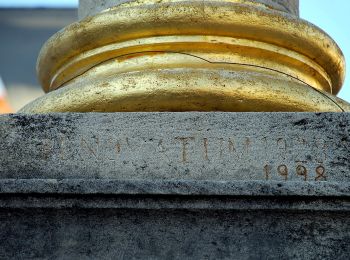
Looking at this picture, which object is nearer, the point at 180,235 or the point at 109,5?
the point at 180,235

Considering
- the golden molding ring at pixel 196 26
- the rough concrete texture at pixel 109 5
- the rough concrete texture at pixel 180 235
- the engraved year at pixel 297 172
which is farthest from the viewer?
the rough concrete texture at pixel 109 5

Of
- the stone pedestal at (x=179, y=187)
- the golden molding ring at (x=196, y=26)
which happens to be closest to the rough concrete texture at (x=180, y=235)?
the stone pedestal at (x=179, y=187)

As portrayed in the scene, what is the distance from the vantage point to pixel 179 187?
4113mm

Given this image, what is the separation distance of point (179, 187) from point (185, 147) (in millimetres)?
294

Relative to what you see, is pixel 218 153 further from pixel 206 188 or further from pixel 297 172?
pixel 297 172

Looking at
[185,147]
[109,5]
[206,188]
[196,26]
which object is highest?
[109,5]

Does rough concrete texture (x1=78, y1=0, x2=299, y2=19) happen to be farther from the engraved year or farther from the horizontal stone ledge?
the horizontal stone ledge

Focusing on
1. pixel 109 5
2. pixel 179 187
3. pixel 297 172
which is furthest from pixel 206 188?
pixel 109 5

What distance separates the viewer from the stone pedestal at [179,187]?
4.11m

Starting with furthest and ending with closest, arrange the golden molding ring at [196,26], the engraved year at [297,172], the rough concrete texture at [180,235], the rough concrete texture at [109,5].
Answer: the rough concrete texture at [109,5], the golden molding ring at [196,26], the engraved year at [297,172], the rough concrete texture at [180,235]

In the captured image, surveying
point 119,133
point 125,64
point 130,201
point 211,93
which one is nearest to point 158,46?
point 125,64

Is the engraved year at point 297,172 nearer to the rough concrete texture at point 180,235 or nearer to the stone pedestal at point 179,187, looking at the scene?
the stone pedestal at point 179,187

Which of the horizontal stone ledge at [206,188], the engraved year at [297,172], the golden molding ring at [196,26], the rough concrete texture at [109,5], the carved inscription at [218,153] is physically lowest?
the horizontal stone ledge at [206,188]

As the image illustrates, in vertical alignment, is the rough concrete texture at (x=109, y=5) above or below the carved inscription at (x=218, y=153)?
above
